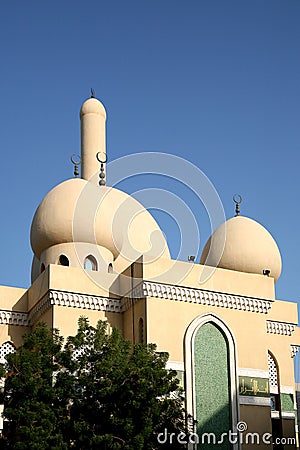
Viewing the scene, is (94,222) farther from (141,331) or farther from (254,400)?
(254,400)

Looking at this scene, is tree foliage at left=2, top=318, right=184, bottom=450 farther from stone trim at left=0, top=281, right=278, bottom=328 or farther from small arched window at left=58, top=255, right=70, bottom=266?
small arched window at left=58, top=255, right=70, bottom=266

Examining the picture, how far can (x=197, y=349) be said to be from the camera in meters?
18.2

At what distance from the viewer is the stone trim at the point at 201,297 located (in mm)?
18078

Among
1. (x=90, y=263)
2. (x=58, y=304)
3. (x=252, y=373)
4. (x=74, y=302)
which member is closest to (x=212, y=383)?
(x=252, y=373)

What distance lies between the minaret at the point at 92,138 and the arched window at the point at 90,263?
120 inches

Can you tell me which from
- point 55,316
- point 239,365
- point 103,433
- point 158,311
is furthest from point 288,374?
point 103,433

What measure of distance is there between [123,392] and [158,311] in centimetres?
373

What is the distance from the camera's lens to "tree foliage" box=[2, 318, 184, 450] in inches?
549

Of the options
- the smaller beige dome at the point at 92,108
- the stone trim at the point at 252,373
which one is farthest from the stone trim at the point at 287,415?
the smaller beige dome at the point at 92,108

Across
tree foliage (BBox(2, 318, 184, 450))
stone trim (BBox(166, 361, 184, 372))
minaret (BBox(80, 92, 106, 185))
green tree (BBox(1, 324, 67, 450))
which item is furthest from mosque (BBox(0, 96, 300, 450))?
green tree (BBox(1, 324, 67, 450))

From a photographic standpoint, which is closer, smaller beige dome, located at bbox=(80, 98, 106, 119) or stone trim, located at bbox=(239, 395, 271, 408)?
stone trim, located at bbox=(239, 395, 271, 408)

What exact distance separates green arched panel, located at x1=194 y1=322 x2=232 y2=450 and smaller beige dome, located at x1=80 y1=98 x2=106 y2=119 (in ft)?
28.3

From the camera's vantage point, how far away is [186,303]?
18.4 metres

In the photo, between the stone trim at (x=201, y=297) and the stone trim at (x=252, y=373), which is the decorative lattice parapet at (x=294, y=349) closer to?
the stone trim at (x=201, y=297)
